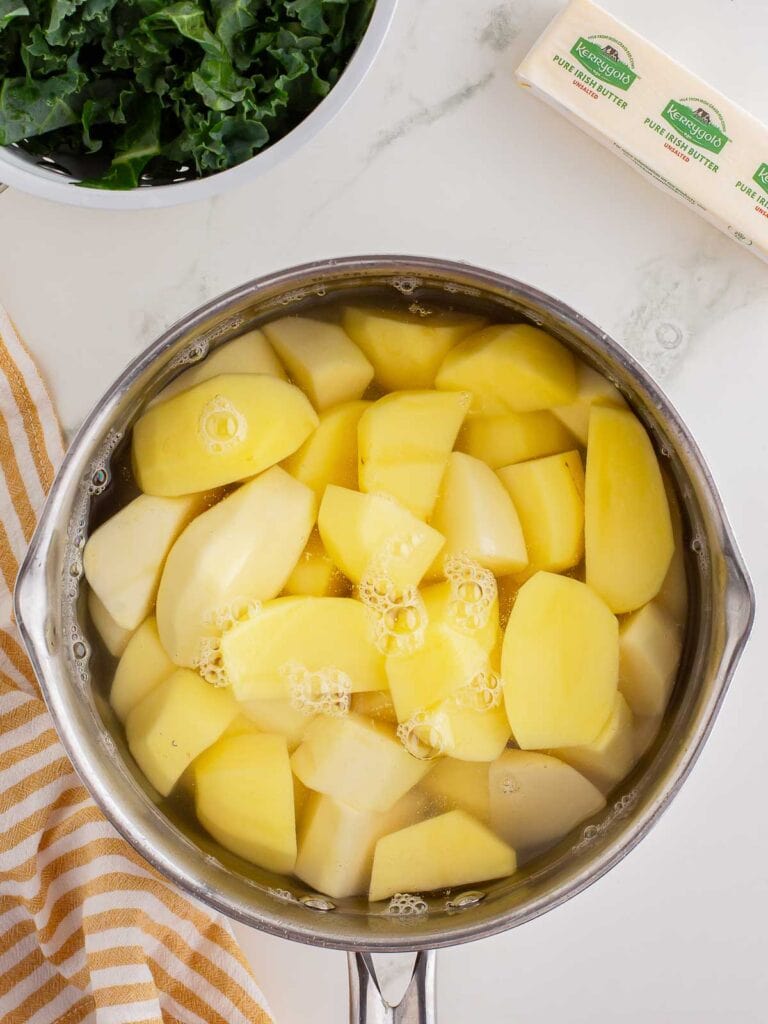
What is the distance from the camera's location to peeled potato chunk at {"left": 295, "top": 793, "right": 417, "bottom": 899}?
2.20ft

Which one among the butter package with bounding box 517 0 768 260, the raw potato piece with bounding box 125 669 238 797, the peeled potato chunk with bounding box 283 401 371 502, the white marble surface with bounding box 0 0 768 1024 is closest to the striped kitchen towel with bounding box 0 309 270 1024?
the white marble surface with bounding box 0 0 768 1024

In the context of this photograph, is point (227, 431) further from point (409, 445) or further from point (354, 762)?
point (354, 762)

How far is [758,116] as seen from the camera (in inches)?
30.3

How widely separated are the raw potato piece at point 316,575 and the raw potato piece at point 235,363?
0.39 feet

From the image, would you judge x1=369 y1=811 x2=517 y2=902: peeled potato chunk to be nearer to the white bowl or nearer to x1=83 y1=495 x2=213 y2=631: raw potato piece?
x1=83 y1=495 x2=213 y2=631: raw potato piece

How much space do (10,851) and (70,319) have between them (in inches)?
17.3

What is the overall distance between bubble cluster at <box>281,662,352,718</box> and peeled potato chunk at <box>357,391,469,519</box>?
124 mm

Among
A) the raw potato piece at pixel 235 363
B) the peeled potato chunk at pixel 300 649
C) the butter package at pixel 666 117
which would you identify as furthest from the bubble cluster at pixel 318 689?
the butter package at pixel 666 117

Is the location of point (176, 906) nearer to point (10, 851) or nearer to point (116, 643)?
point (10, 851)

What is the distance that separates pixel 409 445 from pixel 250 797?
0.26 meters

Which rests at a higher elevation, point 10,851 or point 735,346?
point 735,346

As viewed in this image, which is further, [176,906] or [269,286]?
[176,906]

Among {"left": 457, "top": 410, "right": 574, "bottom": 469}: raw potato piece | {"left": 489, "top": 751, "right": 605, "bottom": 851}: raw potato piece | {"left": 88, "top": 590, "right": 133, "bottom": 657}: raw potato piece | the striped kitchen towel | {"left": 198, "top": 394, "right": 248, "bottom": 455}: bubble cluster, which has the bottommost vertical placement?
the striped kitchen towel

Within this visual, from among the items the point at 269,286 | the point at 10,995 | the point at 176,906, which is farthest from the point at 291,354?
the point at 10,995
